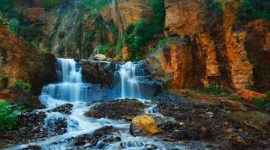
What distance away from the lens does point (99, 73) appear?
21344 millimetres

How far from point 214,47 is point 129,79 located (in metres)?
5.72

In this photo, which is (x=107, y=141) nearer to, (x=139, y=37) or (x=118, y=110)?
(x=118, y=110)

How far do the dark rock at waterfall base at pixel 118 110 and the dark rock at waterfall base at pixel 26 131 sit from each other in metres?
2.41

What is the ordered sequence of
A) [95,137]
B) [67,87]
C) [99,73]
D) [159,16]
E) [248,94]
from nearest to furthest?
[95,137]
[248,94]
[67,87]
[99,73]
[159,16]

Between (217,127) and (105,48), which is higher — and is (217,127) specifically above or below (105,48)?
below

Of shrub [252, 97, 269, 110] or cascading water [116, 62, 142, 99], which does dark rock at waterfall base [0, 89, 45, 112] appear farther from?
shrub [252, 97, 269, 110]

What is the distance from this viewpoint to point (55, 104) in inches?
709

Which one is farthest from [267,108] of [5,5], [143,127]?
[5,5]

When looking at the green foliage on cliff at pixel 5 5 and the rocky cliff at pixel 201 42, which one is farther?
the green foliage on cliff at pixel 5 5

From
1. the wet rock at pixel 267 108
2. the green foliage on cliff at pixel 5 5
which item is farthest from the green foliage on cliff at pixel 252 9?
the green foliage on cliff at pixel 5 5

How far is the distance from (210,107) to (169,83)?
4.08m

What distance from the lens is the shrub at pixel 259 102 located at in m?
16.7

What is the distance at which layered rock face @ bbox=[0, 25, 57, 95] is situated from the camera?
17172 millimetres

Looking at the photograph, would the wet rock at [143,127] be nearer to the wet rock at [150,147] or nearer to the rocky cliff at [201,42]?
the wet rock at [150,147]
